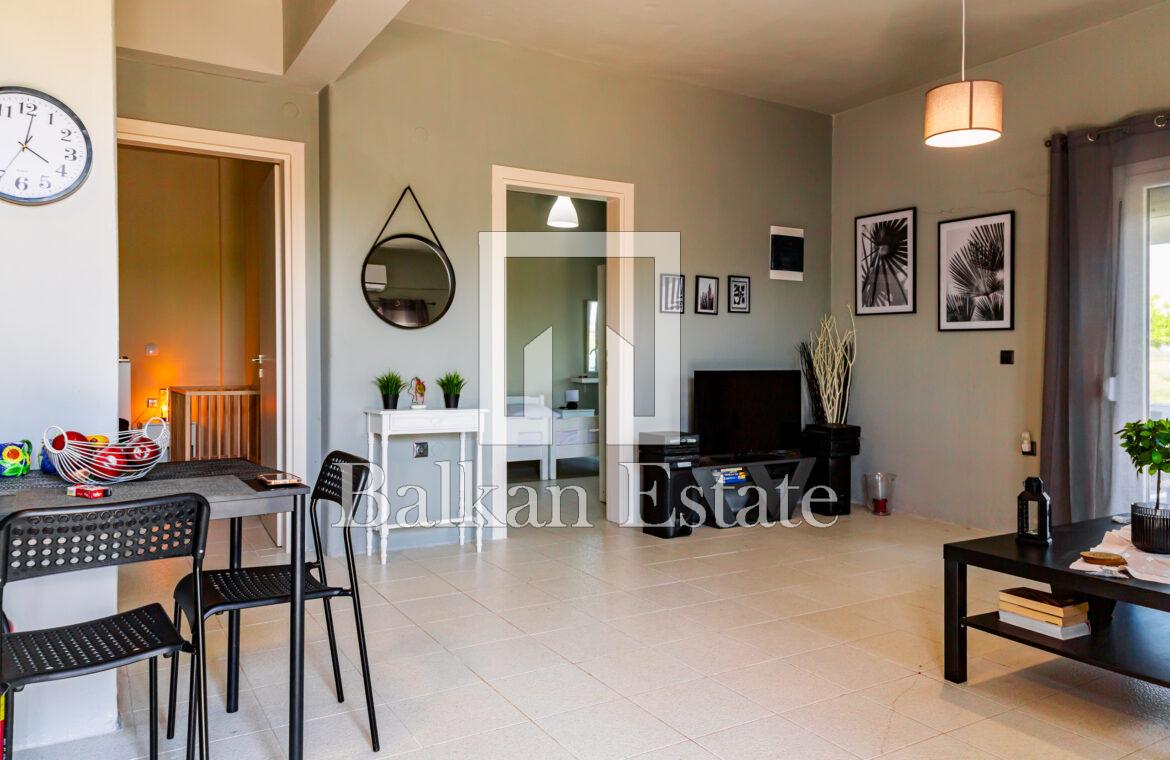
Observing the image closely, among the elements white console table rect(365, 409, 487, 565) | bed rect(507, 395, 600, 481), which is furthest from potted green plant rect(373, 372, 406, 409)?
bed rect(507, 395, 600, 481)

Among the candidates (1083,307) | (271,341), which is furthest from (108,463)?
(1083,307)

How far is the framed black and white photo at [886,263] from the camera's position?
5707 mm

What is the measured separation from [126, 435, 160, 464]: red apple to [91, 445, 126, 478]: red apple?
1.3 inches

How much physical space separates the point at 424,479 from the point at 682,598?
179cm

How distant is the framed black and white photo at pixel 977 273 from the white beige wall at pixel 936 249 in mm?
58

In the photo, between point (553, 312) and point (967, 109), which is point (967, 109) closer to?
point (967, 109)

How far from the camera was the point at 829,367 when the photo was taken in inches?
237

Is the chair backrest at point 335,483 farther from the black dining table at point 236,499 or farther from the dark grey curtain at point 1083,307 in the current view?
the dark grey curtain at point 1083,307

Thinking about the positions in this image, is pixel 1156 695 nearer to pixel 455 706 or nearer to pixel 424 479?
pixel 455 706

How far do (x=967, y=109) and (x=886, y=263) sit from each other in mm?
2613

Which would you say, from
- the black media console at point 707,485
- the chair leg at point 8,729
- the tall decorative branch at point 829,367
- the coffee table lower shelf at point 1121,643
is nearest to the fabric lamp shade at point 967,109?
the coffee table lower shelf at point 1121,643

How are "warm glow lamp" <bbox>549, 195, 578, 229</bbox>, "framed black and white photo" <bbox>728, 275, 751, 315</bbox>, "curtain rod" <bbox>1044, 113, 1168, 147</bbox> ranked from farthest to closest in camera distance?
1. "warm glow lamp" <bbox>549, 195, 578, 229</bbox>
2. "framed black and white photo" <bbox>728, 275, 751, 315</bbox>
3. "curtain rod" <bbox>1044, 113, 1168, 147</bbox>

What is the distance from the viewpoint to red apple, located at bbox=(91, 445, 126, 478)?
227cm

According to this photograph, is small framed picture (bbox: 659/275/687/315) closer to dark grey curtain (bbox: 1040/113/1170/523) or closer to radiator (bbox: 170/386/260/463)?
dark grey curtain (bbox: 1040/113/1170/523)
